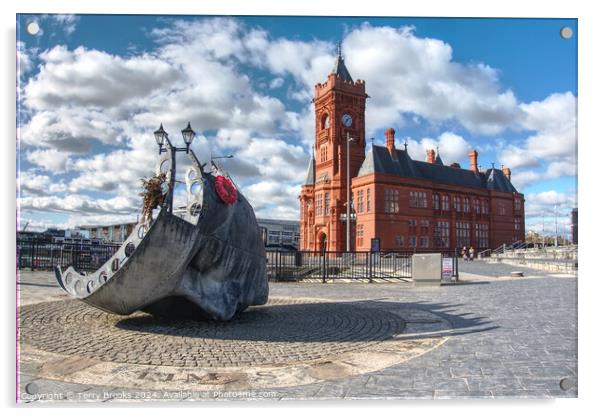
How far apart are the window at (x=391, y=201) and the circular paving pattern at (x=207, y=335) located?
1606 inches

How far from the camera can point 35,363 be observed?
5.41 metres

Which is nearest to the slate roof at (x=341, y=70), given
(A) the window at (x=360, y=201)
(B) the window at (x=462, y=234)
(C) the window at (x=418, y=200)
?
(A) the window at (x=360, y=201)

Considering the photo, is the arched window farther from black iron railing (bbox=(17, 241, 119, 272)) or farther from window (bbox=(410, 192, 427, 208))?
black iron railing (bbox=(17, 241, 119, 272))

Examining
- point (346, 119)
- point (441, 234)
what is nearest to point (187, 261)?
point (346, 119)

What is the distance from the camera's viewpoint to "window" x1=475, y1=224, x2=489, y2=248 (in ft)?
198

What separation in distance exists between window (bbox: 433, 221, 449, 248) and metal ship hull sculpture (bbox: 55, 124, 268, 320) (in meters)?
49.0

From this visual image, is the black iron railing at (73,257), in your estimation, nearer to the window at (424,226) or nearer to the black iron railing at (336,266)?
the black iron railing at (336,266)

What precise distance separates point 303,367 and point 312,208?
53.3 metres

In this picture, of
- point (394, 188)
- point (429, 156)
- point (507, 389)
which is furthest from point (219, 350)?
point (429, 156)

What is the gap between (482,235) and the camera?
200ft

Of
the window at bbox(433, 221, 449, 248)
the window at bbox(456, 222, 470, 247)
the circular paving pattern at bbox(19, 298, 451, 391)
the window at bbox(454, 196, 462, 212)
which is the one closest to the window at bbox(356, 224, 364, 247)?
the window at bbox(433, 221, 449, 248)

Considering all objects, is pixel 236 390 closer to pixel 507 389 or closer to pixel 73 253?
pixel 507 389

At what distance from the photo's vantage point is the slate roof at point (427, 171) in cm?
5238

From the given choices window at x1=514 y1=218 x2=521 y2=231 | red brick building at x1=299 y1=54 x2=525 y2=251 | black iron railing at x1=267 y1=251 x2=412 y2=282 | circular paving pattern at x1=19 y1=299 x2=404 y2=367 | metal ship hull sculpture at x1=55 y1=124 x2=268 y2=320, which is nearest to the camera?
circular paving pattern at x1=19 y1=299 x2=404 y2=367
